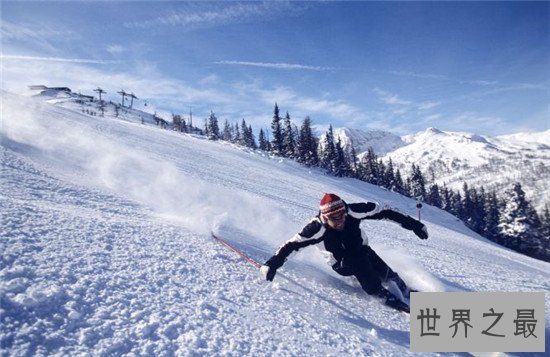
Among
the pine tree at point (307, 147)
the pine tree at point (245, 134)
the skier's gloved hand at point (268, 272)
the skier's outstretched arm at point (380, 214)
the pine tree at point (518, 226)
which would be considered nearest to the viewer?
the skier's gloved hand at point (268, 272)

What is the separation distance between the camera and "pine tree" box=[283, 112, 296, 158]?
6906 centimetres

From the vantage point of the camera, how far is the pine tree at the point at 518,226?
51531mm

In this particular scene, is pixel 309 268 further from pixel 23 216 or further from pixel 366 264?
pixel 23 216

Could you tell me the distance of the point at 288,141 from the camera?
6975 centimetres

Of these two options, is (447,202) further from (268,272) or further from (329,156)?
(268,272)

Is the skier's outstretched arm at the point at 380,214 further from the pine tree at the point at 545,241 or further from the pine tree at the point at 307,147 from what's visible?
the pine tree at the point at 307,147

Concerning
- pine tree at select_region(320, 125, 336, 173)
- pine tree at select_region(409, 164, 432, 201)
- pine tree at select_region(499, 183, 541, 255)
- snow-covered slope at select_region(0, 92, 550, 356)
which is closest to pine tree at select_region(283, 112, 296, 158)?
pine tree at select_region(320, 125, 336, 173)

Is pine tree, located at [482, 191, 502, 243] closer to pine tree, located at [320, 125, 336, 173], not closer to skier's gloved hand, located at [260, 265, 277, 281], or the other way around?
pine tree, located at [320, 125, 336, 173]

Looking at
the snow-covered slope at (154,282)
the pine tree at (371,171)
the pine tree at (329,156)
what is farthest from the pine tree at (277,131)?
the snow-covered slope at (154,282)

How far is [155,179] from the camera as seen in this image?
1160 cm

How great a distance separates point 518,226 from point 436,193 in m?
36.5

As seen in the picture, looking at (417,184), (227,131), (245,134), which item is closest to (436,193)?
(417,184)

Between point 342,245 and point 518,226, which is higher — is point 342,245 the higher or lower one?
the higher one

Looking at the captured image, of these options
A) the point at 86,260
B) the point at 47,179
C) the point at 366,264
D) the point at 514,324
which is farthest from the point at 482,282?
the point at 47,179
